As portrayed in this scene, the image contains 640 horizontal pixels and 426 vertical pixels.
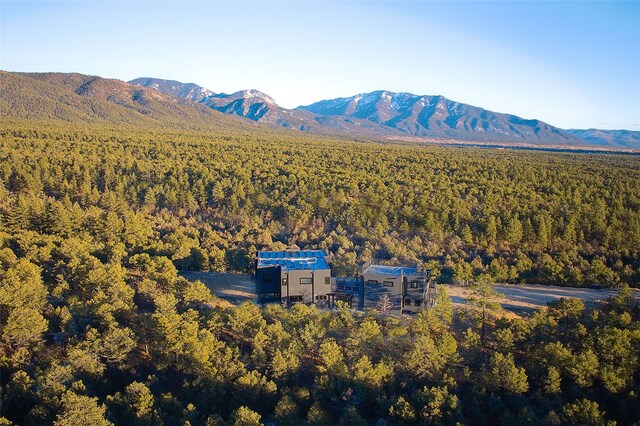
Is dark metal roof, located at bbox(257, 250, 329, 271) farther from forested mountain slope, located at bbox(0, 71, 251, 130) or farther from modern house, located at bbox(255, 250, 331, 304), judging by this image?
forested mountain slope, located at bbox(0, 71, 251, 130)

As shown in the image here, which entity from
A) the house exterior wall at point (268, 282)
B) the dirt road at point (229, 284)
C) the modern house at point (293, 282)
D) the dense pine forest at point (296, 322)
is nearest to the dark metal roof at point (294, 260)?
the modern house at point (293, 282)

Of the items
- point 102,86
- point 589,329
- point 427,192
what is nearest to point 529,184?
point 427,192

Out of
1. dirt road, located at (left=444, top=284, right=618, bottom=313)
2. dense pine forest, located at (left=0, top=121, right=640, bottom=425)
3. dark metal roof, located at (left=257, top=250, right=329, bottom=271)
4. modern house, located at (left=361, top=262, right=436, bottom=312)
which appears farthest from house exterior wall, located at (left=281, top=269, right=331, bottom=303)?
dirt road, located at (left=444, top=284, right=618, bottom=313)

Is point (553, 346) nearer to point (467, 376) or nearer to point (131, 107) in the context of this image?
point (467, 376)

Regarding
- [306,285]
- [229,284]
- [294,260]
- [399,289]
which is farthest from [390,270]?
[229,284]

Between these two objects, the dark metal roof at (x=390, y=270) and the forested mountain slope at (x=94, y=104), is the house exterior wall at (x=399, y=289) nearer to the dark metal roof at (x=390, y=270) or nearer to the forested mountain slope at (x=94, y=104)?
the dark metal roof at (x=390, y=270)

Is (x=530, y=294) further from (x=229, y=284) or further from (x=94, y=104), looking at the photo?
(x=94, y=104)
